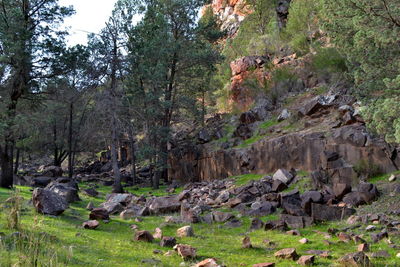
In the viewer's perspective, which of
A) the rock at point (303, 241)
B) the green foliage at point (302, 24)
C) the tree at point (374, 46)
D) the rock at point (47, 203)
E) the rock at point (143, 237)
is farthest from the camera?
the green foliage at point (302, 24)

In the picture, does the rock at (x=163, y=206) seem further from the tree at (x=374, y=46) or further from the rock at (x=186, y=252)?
the tree at (x=374, y=46)

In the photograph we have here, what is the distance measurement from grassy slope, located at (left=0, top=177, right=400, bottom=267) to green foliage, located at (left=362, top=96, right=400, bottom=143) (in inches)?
120

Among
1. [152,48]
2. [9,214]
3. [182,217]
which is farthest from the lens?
[152,48]

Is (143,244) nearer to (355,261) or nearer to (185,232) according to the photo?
(185,232)

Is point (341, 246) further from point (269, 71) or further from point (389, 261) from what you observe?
point (269, 71)

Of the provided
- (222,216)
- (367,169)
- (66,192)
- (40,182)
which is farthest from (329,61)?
(40,182)

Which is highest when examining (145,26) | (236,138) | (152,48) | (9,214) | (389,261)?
(145,26)

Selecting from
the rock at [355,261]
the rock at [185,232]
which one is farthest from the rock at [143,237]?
the rock at [355,261]

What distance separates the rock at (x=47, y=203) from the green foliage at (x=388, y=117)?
1019 centimetres

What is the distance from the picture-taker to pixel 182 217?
12977 millimetres

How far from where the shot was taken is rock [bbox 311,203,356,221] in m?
11.4

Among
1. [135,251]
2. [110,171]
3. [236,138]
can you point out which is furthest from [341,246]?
[110,171]

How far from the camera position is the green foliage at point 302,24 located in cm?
3172

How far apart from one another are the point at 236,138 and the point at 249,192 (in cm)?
1094
